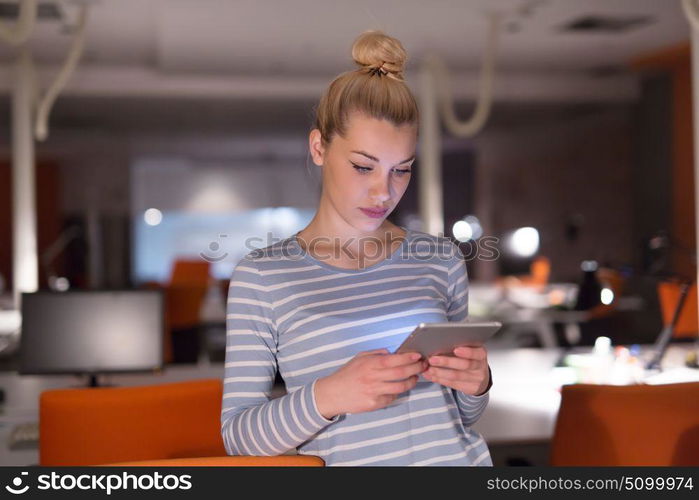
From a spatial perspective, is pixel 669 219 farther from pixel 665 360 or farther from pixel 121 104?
pixel 121 104

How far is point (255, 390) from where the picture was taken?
4.70ft

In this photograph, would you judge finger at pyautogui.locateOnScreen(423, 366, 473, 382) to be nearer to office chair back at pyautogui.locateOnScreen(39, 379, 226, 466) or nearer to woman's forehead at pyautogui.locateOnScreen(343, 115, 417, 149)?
woman's forehead at pyautogui.locateOnScreen(343, 115, 417, 149)

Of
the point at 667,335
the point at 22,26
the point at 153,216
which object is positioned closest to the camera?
the point at 667,335

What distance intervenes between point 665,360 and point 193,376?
2.28m

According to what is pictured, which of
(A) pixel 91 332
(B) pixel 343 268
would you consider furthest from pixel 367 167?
(A) pixel 91 332

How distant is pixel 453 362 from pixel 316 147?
1.67 feet

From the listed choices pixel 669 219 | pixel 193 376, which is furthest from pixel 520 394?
pixel 669 219

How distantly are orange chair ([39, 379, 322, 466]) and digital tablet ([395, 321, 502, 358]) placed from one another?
972mm

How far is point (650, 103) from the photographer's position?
1053 cm

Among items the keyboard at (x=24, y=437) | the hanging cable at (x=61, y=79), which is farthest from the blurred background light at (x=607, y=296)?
the hanging cable at (x=61, y=79)

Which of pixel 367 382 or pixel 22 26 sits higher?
pixel 22 26

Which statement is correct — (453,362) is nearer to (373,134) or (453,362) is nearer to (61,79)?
(373,134)

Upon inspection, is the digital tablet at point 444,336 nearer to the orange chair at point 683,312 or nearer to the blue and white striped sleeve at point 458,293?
the blue and white striped sleeve at point 458,293

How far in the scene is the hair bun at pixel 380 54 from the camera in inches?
60.3
